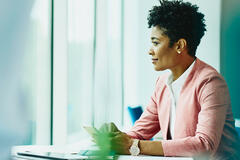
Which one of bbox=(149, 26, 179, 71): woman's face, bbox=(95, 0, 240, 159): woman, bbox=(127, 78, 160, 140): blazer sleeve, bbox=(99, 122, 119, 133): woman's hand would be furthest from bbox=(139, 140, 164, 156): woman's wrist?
bbox=(149, 26, 179, 71): woman's face

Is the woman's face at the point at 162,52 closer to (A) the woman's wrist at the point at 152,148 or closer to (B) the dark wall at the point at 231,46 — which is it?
(A) the woman's wrist at the point at 152,148

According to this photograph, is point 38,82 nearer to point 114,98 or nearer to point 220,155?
point 220,155

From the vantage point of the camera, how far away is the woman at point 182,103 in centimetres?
84

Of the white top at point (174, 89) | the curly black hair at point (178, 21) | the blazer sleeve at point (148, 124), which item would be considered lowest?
the blazer sleeve at point (148, 124)

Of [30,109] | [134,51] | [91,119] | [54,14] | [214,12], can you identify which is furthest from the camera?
[134,51]

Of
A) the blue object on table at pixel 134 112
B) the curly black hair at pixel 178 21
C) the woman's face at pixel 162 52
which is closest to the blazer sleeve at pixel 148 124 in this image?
the woman's face at pixel 162 52

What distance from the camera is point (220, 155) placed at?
0.97 meters

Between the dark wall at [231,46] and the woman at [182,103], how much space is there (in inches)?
17.2

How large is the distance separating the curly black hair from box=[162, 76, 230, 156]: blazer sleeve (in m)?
0.20

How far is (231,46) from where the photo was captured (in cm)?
146

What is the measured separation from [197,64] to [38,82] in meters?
0.53

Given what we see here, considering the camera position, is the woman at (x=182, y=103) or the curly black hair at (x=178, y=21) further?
the curly black hair at (x=178, y=21)

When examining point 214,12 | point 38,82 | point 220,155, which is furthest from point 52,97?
point 214,12

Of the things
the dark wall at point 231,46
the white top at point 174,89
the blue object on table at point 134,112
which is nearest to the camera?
the white top at point 174,89
